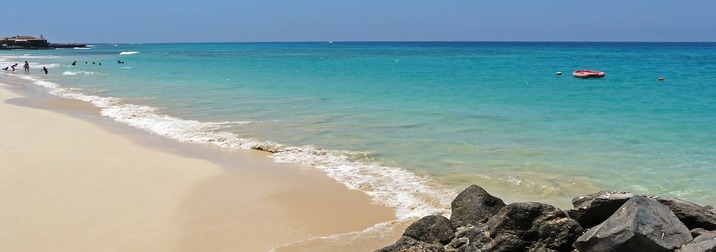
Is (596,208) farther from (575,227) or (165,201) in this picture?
(165,201)

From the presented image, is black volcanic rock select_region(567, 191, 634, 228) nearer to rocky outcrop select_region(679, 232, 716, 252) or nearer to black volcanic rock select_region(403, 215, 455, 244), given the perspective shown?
rocky outcrop select_region(679, 232, 716, 252)

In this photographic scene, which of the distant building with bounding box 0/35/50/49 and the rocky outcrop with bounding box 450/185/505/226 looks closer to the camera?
the rocky outcrop with bounding box 450/185/505/226

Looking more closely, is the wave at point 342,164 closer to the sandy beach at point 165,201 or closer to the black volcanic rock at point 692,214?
the sandy beach at point 165,201

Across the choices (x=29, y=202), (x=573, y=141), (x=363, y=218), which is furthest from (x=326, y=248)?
(x=573, y=141)

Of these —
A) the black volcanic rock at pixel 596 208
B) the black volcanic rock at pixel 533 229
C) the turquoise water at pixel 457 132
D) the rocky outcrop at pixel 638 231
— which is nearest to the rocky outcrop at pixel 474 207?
the black volcanic rock at pixel 533 229

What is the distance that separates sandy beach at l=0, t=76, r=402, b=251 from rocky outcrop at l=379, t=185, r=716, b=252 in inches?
45.9

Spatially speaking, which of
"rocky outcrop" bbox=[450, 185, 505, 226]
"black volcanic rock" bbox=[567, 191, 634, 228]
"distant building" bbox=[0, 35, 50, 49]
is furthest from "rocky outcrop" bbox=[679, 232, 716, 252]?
"distant building" bbox=[0, 35, 50, 49]

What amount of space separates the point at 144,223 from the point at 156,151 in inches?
203

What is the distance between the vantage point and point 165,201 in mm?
9102

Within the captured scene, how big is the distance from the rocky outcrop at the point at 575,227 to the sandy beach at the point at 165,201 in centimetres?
117

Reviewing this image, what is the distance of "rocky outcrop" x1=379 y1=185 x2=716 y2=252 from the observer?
5.05 meters

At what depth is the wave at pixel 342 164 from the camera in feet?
30.0

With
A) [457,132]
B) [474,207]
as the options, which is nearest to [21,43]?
[457,132]

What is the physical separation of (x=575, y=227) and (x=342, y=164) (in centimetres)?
642
